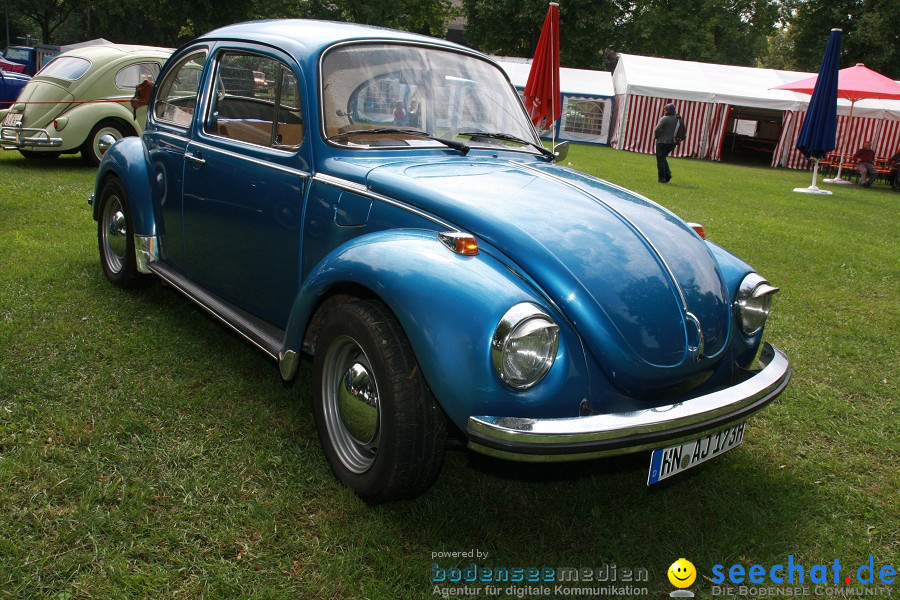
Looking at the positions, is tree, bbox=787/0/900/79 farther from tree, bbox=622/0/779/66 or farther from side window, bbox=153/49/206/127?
side window, bbox=153/49/206/127

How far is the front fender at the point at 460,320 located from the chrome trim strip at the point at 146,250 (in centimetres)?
235

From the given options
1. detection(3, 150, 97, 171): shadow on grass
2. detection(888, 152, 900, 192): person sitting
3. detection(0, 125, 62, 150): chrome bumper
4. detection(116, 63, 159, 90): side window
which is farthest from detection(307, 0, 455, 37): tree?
detection(0, 125, 62, 150): chrome bumper

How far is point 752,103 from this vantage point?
71.7 ft

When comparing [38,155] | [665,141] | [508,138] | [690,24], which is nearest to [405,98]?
[508,138]

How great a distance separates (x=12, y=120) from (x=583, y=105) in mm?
21313

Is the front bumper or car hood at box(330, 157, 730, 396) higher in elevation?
car hood at box(330, 157, 730, 396)

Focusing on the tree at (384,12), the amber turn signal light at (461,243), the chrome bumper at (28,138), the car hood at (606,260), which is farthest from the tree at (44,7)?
the amber turn signal light at (461,243)

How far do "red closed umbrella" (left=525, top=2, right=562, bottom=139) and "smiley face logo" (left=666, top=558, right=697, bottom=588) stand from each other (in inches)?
337

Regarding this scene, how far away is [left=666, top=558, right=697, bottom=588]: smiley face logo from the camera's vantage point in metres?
2.51

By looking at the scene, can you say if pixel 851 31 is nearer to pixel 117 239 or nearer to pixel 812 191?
pixel 812 191

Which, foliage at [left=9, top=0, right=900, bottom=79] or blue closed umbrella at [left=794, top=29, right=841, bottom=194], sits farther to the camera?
foliage at [left=9, top=0, right=900, bottom=79]

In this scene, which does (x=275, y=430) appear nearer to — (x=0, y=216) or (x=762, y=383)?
(x=762, y=383)

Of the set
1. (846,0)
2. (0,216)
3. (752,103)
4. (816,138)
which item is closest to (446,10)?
(846,0)

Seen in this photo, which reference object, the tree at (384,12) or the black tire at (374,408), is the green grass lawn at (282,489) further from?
the tree at (384,12)
